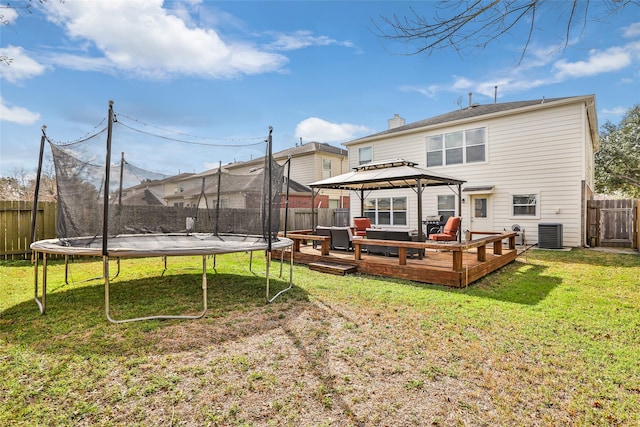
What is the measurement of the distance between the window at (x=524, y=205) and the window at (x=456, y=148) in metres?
1.93

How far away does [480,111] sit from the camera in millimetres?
12359

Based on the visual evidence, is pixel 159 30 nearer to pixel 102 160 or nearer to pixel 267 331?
pixel 102 160

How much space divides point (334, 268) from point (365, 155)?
9721mm

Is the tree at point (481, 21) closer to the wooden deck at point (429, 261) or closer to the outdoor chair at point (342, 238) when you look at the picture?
the wooden deck at point (429, 261)

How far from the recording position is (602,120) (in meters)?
23.1

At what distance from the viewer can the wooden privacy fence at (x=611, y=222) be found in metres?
10.4

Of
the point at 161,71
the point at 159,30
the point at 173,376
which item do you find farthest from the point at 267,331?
the point at 161,71

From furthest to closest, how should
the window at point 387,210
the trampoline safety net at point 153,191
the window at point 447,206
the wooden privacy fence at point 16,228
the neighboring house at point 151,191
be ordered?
the window at point 387,210, the window at point 447,206, the wooden privacy fence at point 16,228, the neighboring house at point 151,191, the trampoline safety net at point 153,191

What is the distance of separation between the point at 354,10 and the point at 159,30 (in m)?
4.64

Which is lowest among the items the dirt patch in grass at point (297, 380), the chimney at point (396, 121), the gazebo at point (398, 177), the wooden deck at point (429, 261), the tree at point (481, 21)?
the dirt patch in grass at point (297, 380)

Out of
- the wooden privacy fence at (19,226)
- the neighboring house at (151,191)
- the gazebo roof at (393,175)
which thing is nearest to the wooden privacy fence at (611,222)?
the gazebo roof at (393,175)

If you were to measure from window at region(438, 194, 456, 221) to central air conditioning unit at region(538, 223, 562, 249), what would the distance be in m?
3.00

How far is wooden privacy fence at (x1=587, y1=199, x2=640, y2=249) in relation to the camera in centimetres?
1038

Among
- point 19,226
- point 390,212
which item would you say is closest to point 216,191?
point 19,226
